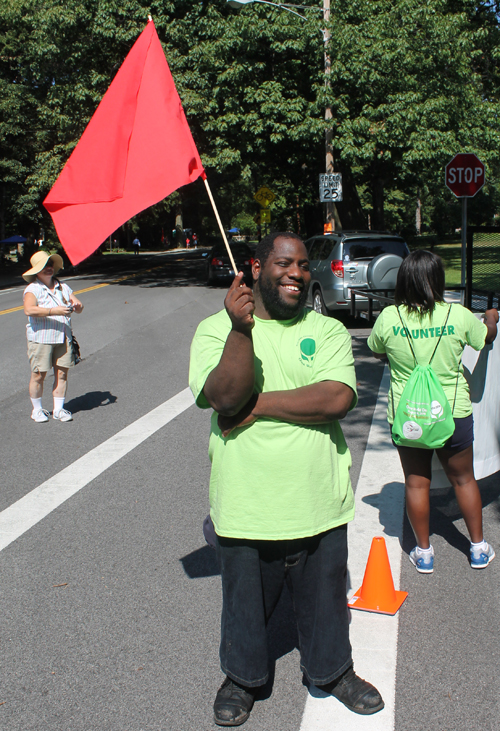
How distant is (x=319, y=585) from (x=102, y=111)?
2372 mm

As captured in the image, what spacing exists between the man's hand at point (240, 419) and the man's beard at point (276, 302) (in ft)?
1.06

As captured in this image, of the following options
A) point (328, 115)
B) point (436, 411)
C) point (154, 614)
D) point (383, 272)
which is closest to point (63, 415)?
point (154, 614)

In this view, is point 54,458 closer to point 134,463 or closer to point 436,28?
point 134,463

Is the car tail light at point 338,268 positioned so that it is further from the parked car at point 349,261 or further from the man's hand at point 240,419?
the man's hand at point 240,419

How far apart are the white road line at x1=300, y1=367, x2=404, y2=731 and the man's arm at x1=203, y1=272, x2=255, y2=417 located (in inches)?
51.8

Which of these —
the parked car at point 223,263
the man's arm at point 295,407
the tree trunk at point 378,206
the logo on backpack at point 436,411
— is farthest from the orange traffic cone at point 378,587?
the tree trunk at point 378,206

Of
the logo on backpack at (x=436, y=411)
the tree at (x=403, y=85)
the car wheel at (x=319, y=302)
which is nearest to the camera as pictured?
the logo on backpack at (x=436, y=411)

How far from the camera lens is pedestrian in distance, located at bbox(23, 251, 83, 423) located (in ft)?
23.7

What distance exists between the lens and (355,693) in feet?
8.91

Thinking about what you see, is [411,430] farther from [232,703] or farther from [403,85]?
[403,85]

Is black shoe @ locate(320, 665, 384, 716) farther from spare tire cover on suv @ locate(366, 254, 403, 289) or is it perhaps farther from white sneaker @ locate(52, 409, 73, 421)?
spare tire cover on suv @ locate(366, 254, 403, 289)

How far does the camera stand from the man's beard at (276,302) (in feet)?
8.30

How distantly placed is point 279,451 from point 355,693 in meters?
1.06

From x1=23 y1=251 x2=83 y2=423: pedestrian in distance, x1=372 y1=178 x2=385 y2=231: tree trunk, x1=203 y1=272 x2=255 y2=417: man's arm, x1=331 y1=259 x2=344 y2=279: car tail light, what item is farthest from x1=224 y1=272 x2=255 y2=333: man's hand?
x1=372 y1=178 x2=385 y2=231: tree trunk
